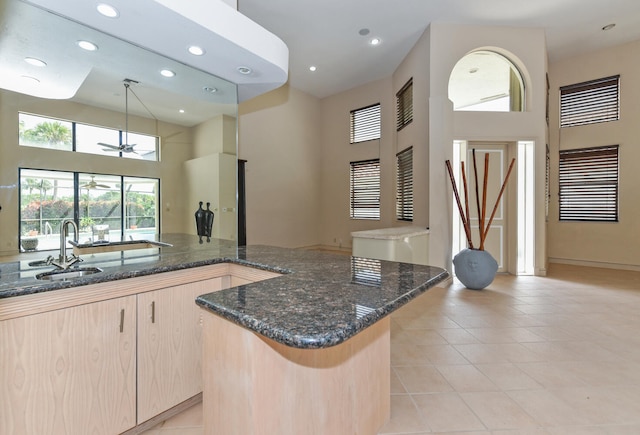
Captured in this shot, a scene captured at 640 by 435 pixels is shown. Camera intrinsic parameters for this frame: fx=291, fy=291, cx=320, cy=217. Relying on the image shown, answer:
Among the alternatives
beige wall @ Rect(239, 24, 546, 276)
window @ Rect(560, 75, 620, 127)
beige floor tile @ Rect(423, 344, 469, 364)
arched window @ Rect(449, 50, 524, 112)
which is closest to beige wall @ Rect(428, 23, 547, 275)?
beige wall @ Rect(239, 24, 546, 276)

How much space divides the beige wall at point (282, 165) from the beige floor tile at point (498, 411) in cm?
492

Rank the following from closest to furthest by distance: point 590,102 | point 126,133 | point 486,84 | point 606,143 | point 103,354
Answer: point 103,354
point 126,133
point 486,84
point 606,143
point 590,102

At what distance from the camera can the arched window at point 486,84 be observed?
473cm

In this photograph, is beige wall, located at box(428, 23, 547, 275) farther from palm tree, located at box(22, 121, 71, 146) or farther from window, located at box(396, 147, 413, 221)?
palm tree, located at box(22, 121, 71, 146)

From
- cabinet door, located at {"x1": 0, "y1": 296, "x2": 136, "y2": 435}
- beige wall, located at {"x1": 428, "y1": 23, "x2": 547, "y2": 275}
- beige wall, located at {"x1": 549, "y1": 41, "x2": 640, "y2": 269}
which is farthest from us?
beige wall, located at {"x1": 549, "y1": 41, "x2": 640, "y2": 269}

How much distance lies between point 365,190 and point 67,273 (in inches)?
234

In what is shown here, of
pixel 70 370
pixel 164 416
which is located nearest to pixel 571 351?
pixel 164 416

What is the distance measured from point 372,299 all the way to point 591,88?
7.07 m

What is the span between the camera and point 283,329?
73cm

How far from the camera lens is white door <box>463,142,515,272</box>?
4816 millimetres

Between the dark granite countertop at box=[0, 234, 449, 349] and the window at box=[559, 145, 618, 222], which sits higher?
the window at box=[559, 145, 618, 222]

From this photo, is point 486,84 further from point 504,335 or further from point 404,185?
point 504,335

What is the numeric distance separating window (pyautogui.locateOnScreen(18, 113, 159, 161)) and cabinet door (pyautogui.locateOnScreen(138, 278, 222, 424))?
1.21 meters

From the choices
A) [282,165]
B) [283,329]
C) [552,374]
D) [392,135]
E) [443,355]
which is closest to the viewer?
[283,329]
